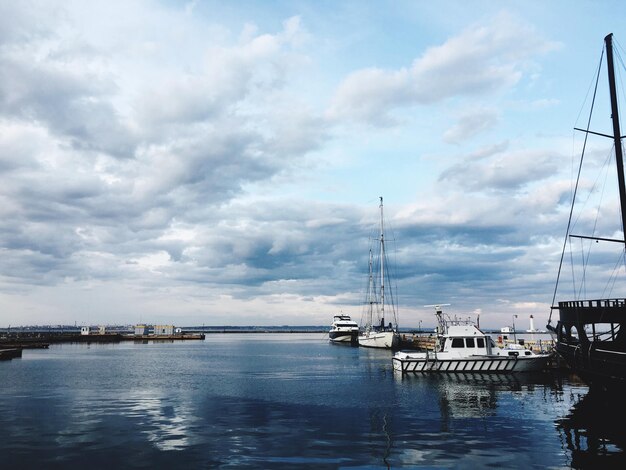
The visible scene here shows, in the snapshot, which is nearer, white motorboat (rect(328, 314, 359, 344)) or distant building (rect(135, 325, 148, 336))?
white motorboat (rect(328, 314, 359, 344))

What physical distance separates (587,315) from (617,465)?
53.2ft

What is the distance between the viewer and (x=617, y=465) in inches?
749

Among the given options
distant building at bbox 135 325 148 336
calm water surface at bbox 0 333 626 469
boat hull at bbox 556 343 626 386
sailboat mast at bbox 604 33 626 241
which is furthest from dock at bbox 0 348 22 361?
distant building at bbox 135 325 148 336

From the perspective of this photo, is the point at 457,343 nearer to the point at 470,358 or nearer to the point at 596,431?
the point at 470,358

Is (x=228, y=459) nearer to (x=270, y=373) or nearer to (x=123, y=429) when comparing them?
(x=123, y=429)

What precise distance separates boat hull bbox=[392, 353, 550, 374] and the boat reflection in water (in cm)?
1368

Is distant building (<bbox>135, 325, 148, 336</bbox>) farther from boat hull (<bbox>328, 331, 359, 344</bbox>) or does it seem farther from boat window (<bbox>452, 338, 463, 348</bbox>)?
boat window (<bbox>452, 338, 463, 348</bbox>)

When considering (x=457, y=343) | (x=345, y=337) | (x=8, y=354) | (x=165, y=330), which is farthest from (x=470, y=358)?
(x=165, y=330)

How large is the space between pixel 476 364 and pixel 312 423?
27.9 m

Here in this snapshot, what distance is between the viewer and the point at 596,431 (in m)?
25.0

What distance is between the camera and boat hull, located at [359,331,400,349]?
319 ft

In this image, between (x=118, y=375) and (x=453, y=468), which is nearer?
(x=453, y=468)

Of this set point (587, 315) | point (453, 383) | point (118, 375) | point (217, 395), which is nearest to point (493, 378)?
point (453, 383)

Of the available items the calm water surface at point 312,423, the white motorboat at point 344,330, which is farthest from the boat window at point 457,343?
the white motorboat at point 344,330
